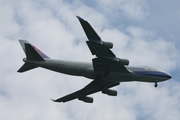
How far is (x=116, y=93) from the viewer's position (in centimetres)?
6462

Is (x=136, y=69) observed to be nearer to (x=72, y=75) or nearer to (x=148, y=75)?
(x=148, y=75)

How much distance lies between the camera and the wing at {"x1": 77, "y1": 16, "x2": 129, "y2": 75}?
171 ft

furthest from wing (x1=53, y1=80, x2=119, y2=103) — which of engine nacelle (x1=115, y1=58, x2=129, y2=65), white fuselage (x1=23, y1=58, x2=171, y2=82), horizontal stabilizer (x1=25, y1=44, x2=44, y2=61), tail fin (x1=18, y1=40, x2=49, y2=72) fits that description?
horizontal stabilizer (x1=25, y1=44, x2=44, y2=61)

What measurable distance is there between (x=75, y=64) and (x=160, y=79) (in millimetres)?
12408

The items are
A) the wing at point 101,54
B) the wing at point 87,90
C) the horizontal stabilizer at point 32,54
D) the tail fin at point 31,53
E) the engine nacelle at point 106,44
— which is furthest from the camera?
the wing at point 87,90

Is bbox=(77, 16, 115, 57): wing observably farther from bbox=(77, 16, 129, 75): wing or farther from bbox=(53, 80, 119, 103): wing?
bbox=(53, 80, 119, 103): wing

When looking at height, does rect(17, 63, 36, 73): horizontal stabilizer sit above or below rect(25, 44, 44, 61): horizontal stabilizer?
below

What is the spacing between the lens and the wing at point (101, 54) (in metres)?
52.1

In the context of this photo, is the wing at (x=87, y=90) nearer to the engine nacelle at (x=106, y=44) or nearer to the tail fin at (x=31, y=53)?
the tail fin at (x=31, y=53)

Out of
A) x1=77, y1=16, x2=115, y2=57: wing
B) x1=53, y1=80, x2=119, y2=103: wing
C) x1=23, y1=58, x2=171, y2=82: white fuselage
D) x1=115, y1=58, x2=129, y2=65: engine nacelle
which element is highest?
x1=77, y1=16, x2=115, y2=57: wing

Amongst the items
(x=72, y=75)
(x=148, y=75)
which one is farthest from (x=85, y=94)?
(x=148, y=75)

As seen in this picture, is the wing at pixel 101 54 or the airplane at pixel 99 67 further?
the airplane at pixel 99 67

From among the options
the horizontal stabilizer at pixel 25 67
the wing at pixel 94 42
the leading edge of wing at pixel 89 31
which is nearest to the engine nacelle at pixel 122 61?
the wing at pixel 94 42

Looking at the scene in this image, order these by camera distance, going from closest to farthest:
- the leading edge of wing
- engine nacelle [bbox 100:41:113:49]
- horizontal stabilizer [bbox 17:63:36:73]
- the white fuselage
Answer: the leading edge of wing < engine nacelle [bbox 100:41:113:49] < horizontal stabilizer [bbox 17:63:36:73] < the white fuselage
